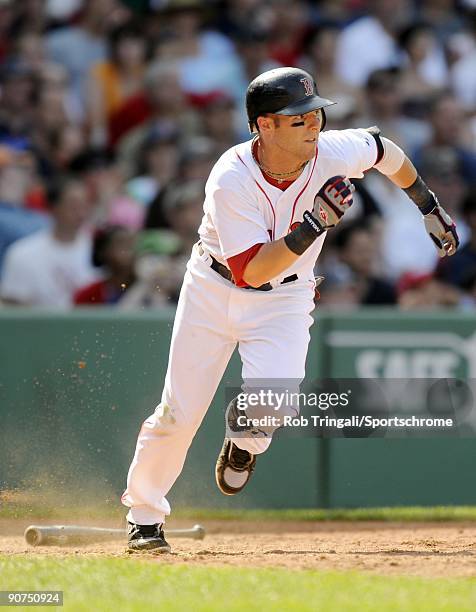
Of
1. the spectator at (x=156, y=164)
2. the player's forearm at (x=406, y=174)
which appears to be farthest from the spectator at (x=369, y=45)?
the player's forearm at (x=406, y=174)

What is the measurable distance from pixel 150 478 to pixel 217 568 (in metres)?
0.77

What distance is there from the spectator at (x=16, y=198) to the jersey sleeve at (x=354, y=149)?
419 cm

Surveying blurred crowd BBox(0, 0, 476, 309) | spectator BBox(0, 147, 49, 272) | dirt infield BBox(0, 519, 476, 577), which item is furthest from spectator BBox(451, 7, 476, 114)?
dirt infield BBox(0, 519, 476, 577)

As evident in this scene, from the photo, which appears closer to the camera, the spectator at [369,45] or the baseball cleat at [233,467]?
the baseball cleat at [233,467]

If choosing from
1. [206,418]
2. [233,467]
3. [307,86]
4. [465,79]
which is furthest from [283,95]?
[465,79]

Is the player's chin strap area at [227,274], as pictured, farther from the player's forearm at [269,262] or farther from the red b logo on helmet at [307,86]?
the red b logo on helmet at [307,86]

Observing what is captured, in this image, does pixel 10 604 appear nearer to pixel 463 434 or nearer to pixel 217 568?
pixel 217 568

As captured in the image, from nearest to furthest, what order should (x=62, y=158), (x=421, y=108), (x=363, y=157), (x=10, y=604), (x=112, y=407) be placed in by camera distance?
(x=10, y=604)
(x=363, y=157)
(x=112, y=407)
(x=62, y=158)
(x=421, y=108)

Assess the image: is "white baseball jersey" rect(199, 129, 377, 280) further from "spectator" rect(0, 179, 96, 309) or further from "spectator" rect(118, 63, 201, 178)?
"spectator" rect(118, 63, 201, 178)

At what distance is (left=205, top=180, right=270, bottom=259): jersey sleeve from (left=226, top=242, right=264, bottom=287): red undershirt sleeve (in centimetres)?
1

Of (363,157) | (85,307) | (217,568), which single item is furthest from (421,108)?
(217,568)

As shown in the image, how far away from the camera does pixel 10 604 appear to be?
204 inches

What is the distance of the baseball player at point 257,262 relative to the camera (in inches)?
233

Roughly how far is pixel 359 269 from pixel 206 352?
4.09m
